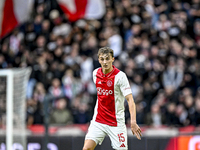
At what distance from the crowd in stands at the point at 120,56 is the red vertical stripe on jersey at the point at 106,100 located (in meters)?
4.30

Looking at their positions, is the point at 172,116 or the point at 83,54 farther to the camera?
the point at 83,54

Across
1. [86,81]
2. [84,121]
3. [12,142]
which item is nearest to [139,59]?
[86,81]

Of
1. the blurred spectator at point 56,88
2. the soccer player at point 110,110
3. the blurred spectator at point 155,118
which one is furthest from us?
the blurred spectator at point 56,88

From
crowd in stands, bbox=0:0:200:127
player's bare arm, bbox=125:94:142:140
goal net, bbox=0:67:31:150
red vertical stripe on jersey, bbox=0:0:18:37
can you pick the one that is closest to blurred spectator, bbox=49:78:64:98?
crowd in stands, bbox=0:0:200:127

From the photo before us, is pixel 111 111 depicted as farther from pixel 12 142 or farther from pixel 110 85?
pixel 12 142

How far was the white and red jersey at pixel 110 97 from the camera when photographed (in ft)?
17.6

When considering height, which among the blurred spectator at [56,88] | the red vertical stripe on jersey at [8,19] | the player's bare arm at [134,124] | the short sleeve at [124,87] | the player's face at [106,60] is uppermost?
the red vertical stripe on jersey at [8,19]

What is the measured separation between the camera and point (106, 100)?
17.8 ft

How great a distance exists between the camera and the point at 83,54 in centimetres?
1159

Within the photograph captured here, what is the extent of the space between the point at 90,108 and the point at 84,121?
39cm

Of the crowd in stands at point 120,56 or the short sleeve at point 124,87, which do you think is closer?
the short sleeve at point 124,87

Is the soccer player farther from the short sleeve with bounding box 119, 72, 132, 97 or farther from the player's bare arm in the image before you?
the player's bare arm

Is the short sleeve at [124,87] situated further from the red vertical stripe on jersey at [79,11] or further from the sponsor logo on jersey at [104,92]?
the red vertical stripe on jersey at [79,11]

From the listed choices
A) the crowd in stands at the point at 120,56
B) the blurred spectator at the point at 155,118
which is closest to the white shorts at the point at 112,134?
the crowd in stands at the point at 120,56
